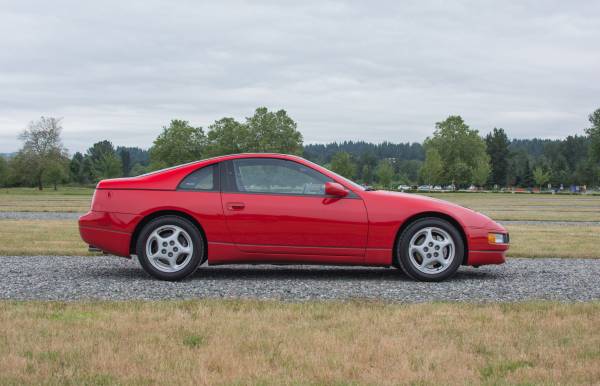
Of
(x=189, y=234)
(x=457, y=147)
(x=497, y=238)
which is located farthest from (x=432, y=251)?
(x=457, y=147)

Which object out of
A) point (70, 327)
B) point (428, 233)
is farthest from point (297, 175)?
point (70, 327)

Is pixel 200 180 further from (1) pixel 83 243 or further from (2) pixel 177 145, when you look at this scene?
(2) pixel 177 145

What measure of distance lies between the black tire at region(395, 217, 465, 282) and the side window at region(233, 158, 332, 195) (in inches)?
39.9

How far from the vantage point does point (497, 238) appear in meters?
7.38

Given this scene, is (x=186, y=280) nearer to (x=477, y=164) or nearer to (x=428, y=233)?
(x=428, y=233)

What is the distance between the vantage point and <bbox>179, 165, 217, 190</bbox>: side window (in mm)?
7418

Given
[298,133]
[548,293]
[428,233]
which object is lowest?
[548,293]

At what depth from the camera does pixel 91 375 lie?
145 inches

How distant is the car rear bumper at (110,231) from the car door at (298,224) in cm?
108

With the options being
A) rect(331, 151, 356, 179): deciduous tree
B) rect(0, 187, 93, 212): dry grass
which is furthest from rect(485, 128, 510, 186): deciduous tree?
rect(0, 187, 93, 212): dry grass

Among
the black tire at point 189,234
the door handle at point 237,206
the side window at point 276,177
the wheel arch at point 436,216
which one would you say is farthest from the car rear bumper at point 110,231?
the wheel arch at point 436,216

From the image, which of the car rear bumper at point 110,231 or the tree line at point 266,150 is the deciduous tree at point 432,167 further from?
the car rear bumper at point 110,231

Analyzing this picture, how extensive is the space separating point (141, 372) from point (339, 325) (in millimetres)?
1621

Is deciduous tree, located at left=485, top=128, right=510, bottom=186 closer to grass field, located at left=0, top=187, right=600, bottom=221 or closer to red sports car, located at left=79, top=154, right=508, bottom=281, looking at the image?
grass field, located at left=0, top=187, right=600, bottom=221
